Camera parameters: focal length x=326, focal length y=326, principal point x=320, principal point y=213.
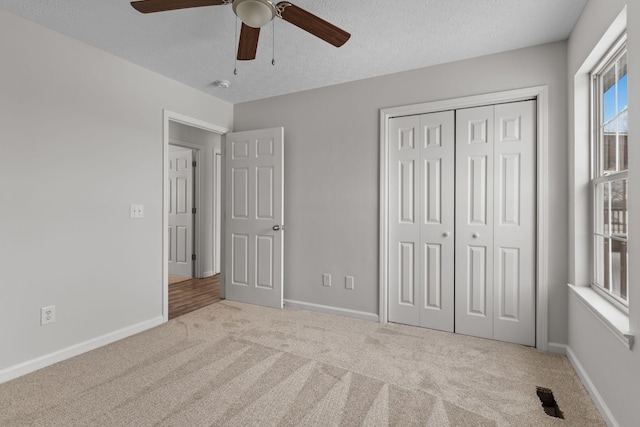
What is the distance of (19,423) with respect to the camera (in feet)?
5.59

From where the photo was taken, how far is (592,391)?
192 centimetres

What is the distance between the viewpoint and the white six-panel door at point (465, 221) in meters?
2.66

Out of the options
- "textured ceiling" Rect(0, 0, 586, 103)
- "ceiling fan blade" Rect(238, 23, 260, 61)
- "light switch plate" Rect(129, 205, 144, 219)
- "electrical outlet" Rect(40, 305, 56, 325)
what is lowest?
"electrical outlet" Rect(40, 305, 56, 325)

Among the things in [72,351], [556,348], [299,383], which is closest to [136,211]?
[72,351]

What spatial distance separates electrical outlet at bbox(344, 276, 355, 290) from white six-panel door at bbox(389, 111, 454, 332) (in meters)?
0.41

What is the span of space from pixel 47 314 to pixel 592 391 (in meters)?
3.61

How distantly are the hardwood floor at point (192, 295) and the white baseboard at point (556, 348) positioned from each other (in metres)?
3.33

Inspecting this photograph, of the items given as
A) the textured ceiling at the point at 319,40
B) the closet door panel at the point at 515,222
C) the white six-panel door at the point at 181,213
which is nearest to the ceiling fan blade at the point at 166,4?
the textured ceiling at the point at 319,40

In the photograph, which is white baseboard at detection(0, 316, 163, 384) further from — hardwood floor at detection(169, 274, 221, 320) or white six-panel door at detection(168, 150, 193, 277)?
white six-panel door at detection(168, 150, 193, 277)

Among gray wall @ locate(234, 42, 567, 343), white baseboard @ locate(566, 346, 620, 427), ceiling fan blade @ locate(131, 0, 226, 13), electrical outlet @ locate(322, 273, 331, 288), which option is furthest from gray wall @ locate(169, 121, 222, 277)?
white baseboard @ locate(566, 346, 620, 427)

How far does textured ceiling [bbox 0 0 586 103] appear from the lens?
2076 mm

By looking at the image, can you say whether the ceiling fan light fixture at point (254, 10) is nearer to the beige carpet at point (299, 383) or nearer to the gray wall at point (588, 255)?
the gray wall at point (588, 255)

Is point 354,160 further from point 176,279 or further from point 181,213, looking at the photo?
point 176,279

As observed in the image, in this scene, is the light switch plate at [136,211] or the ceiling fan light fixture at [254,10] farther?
the light switch plate at [136,211]
